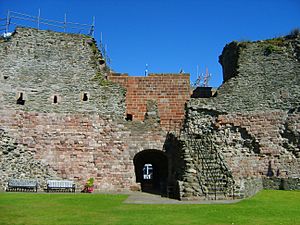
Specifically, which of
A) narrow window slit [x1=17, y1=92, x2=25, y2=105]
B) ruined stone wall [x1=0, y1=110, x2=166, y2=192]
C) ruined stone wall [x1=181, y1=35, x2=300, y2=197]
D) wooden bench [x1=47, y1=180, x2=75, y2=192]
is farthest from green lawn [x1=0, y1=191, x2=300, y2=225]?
narrow window slit [x1=17, y1=92, x2=25, y2=105]

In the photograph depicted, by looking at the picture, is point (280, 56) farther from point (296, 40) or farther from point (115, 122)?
point (115, 122)

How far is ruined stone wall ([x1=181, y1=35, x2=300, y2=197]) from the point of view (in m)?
19.4

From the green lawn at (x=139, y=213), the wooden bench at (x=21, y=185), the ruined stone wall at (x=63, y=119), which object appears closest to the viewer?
the green lawn at (x=139, y=213)

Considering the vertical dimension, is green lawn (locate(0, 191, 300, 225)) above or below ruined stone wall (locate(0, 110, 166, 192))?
below

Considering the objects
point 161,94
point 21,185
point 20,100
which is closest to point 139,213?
point 21,185

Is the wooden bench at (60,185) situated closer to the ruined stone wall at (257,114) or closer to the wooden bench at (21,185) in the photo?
the wooden bench at (21,185)

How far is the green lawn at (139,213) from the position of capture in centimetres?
923

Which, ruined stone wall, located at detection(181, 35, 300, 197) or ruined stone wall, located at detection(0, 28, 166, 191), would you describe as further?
ruined stone wall, located at detection(181, 35, 300, 197)

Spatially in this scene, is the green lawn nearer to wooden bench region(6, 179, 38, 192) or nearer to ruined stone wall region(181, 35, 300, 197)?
wooden bench region(6, 179, 38, 192)

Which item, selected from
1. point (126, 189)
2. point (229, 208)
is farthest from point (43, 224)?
point (126, 189)

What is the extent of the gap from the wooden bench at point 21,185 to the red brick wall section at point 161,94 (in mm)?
6964

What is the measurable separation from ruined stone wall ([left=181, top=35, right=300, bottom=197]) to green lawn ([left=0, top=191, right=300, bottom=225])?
595 centimetres

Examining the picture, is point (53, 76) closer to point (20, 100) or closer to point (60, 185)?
point (20, 100)

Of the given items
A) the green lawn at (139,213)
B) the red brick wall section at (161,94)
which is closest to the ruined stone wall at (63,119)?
the red brick wall section at (161,94)
